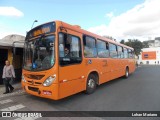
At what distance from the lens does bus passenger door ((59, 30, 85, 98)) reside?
5.32 meters

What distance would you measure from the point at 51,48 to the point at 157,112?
13.5 ft

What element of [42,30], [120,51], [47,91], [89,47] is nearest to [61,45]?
[42,30]

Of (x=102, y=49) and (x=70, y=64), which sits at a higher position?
(x=102, y=49)

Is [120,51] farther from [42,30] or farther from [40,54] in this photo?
[40,54]

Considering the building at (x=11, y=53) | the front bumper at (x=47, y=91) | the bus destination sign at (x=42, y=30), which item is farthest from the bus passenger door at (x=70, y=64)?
the building at (x=11, y=53)

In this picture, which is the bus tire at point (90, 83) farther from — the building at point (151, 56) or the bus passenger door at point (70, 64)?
the building at point (151, 56)

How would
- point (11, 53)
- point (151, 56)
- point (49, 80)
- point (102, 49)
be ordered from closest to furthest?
point (49, 80), point (102, 49), point (11, 53), point (151, 56)

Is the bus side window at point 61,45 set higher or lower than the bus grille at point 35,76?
higher

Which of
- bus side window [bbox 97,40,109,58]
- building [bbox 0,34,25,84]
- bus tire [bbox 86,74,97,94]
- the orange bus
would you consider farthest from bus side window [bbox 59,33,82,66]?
building [bbox 0,34,25,84]

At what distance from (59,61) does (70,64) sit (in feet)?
2.09

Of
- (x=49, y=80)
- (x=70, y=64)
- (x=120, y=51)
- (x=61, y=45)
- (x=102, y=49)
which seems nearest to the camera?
(x=49, y=80)

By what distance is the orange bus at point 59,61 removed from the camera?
5176mm

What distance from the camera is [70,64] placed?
5727 mm

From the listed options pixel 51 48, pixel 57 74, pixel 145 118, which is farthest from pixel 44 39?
pixel 145 118
